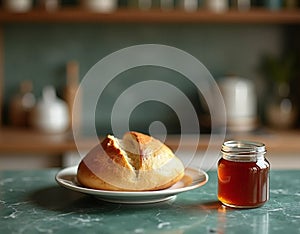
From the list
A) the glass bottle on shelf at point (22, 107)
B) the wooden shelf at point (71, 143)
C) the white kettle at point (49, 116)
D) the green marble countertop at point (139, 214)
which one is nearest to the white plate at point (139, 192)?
the green marble countertop at point (139, 214)

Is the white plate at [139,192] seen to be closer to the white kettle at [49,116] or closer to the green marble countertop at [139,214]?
the green marble countertop at [139,214]

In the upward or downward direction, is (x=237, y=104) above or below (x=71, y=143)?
above

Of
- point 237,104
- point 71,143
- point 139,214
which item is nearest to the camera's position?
point 139,214

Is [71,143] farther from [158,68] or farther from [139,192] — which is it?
[139,192]

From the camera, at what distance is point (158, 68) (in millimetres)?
3459

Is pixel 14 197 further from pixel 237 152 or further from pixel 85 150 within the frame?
pixel 85 150

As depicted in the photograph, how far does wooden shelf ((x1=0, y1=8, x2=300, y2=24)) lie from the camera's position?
309cm

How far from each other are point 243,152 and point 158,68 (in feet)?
7.15

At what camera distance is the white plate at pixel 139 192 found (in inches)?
50.6

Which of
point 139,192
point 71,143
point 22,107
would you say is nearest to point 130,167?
point 139,192

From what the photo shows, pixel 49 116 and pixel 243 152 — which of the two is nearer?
pixel 243 152

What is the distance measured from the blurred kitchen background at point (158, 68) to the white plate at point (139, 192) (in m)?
1.75

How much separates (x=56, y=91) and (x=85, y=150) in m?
0.75

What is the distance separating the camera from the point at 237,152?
132 centimetres
